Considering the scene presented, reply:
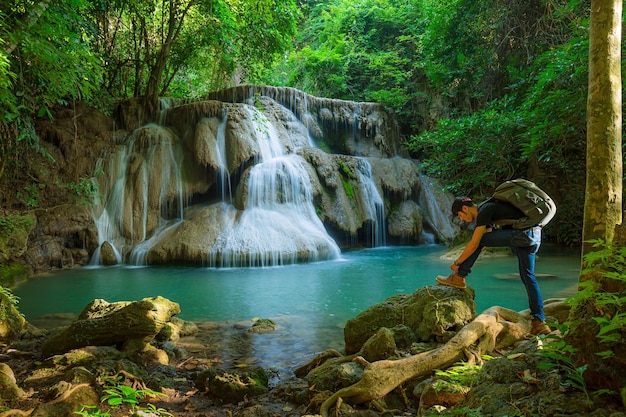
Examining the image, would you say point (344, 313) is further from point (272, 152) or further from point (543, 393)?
point (272, 152)

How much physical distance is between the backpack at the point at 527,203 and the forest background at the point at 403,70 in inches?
217

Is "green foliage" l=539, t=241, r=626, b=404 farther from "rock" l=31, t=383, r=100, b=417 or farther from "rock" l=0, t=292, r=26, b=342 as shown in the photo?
"rock" l=0, t=292, r=26, b=342

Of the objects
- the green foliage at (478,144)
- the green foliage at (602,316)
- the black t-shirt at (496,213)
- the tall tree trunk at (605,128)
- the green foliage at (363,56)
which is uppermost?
the green foliage at (363,56)

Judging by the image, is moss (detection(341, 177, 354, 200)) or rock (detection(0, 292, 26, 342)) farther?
moss (detection(341, 177, 354, 200))

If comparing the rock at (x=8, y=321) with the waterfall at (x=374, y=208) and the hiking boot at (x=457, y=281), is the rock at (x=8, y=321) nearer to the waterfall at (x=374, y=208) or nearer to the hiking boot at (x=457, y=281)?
the hiking boot at (x=457, y=281)

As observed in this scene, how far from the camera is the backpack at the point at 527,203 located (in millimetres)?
3533

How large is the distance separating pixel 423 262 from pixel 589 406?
10498 mm

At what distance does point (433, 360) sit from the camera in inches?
127

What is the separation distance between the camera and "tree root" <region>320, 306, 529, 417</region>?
3.04 meters

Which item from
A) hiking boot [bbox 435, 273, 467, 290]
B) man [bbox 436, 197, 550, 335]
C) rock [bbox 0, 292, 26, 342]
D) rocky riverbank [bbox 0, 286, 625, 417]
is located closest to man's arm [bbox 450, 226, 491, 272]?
man [bbox 436, 197, 550, 335]

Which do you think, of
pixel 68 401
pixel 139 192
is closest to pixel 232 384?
pixel 68 401

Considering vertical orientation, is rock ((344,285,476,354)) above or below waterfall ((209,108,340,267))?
below

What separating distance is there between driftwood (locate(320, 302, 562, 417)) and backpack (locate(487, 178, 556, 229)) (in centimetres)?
88

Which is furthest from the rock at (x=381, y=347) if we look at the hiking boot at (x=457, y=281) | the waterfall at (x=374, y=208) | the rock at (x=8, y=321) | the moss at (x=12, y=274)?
the waterfall at (x=374, y=208)
